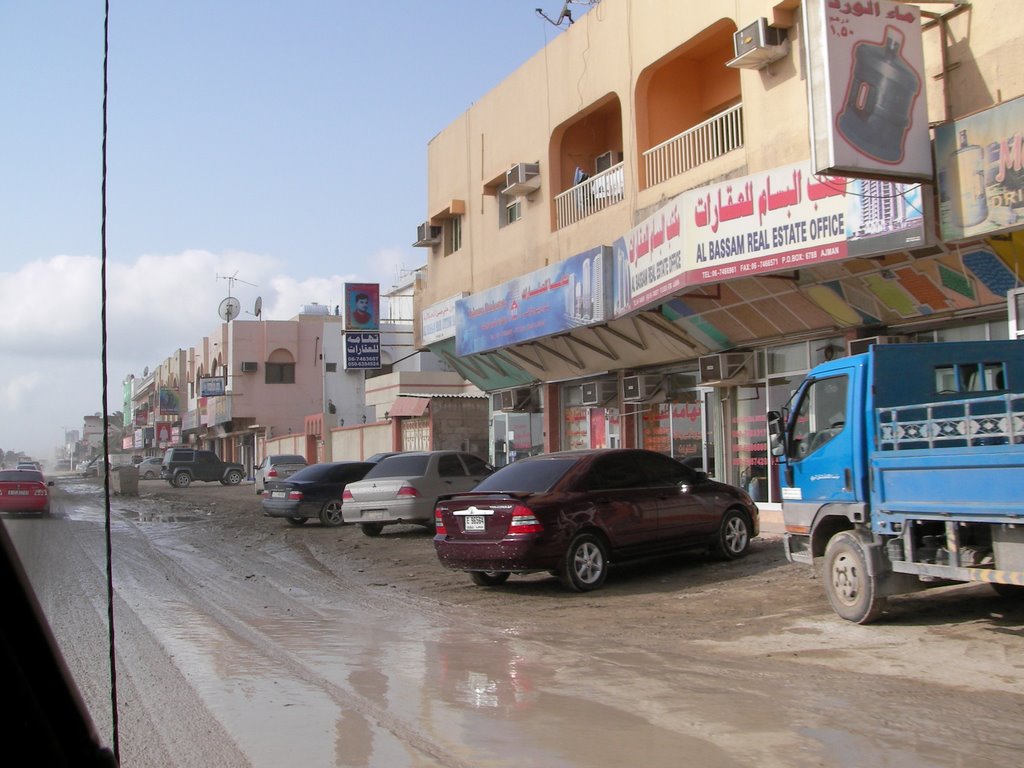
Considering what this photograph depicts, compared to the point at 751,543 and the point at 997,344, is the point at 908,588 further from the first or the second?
the point at 751,543

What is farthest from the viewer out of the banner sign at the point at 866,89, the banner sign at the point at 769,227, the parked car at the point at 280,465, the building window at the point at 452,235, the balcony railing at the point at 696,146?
the parked car at the point at 280,465

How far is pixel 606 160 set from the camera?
21.9 m

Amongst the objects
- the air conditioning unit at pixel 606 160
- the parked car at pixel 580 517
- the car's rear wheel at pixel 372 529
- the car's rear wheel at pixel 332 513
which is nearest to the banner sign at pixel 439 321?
the air conditioning unit at pixel 606 160

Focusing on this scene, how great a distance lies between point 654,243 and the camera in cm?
1645

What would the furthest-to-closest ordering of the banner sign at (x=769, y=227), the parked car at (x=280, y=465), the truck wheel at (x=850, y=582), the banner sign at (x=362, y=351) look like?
1. the banner sign at (x=362, y=351)
2. the parked car at (x=280, y=465)
3. the banner sign at (x=769, y=227)
4. the truck wheel at (x=850, y=582)

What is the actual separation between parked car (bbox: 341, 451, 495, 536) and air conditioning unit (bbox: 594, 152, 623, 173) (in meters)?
7.33

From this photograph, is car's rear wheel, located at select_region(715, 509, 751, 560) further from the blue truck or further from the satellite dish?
the satellite dish

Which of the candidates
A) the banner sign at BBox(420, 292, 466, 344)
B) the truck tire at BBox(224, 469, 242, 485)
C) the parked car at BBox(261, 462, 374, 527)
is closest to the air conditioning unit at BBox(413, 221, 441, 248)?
the banner sign at BBox(420, 292, 466, 344)

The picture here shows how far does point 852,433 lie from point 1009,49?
5.61 metres

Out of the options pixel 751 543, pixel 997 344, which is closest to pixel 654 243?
pixel 751 543

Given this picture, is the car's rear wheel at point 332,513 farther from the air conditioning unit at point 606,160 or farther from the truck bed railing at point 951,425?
the truck bed railing at point 951,425

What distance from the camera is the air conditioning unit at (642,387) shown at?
20.0 meters

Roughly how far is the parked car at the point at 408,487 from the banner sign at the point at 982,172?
10.2 meters

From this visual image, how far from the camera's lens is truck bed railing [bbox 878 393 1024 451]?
6969 mm
